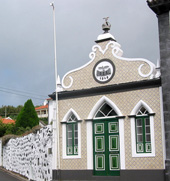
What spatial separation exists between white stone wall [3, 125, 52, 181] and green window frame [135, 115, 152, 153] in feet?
15.8

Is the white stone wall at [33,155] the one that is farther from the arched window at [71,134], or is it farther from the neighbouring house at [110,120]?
the arched window at [71,134]

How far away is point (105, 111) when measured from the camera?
1567 centimetres

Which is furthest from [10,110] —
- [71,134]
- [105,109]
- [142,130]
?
[142,130]

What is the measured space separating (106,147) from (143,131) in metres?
1.97

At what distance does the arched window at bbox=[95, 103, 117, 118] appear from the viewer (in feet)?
50.9

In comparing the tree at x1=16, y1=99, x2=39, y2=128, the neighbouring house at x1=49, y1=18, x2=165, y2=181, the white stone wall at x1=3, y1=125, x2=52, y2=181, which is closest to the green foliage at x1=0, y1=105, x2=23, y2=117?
the tree at x1=16, y1=99, x2=39, y2=128

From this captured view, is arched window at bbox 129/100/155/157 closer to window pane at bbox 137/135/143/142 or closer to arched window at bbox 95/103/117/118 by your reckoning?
window pane at bbox 137/135/143/142

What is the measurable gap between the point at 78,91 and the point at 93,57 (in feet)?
5.74

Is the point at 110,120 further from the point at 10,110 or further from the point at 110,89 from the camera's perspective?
the point at 10,110

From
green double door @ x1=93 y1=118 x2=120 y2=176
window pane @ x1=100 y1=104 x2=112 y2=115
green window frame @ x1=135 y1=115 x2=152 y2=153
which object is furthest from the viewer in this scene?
window pane @ x1=100 y1=104 x2=112 y2=115

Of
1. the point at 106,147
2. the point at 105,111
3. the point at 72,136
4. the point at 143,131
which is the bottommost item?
the point at 106,147

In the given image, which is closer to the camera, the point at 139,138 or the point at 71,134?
the point at 139,138

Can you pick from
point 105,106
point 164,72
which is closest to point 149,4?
point 164,72

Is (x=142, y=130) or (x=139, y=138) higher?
(x=142, y=130)
